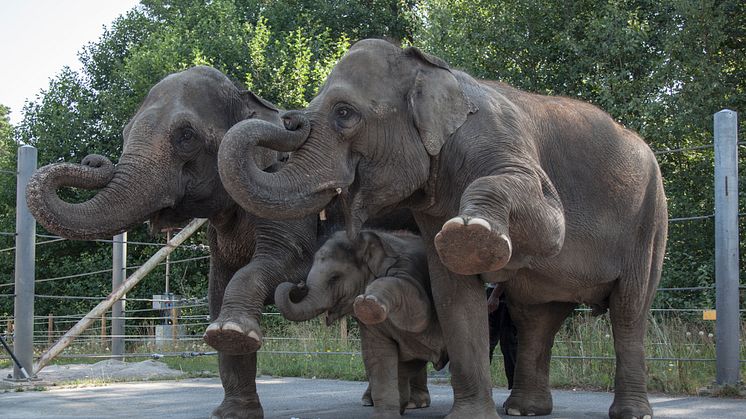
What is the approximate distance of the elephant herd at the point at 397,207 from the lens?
4613 millimetres

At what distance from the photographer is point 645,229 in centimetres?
580

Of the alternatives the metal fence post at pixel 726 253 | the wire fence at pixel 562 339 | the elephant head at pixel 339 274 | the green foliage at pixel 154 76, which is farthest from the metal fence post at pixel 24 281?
the green foliage at pixel 154 76

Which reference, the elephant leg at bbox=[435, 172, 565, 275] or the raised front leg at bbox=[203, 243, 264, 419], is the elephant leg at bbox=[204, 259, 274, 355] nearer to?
the raised front leg at bbox=[203, 243, 264, 419]

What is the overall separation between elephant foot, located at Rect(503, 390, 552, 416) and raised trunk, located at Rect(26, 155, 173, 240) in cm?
258

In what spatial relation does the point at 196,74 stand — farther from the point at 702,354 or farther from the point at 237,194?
the point at 702,354

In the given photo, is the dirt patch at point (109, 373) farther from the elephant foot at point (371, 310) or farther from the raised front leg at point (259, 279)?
the elephant foot at point (371, 310)

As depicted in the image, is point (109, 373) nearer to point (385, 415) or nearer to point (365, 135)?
point (385, 415)

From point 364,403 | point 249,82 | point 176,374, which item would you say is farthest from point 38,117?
point 364,403

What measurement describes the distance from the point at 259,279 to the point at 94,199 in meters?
1.02

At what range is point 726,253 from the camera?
7414 millimetres

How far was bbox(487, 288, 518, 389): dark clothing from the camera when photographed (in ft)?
23.4

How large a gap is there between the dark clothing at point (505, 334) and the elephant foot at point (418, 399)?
71 centimetres

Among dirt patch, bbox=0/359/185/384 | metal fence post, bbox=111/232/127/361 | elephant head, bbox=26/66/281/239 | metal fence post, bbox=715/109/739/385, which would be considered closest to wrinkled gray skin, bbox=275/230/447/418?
elephant head, bbox=26/66/281/239

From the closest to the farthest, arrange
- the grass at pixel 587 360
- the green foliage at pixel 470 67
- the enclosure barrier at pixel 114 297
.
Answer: the grass at pixel 587 360, the enclosure barrier at pixel 114 297, the green foliage at pixel 470 67
